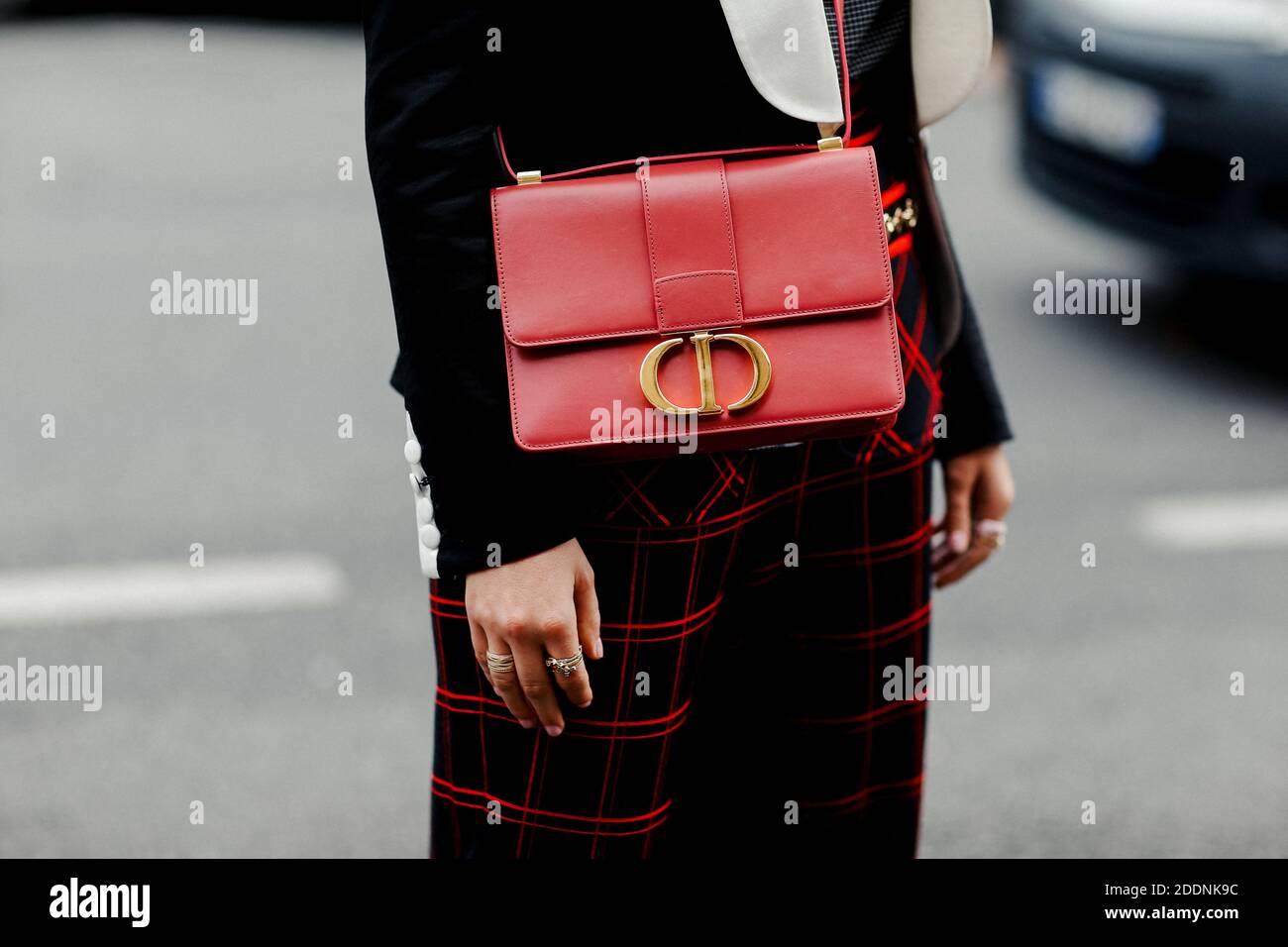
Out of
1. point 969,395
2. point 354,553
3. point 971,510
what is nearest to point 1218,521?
point 354,553

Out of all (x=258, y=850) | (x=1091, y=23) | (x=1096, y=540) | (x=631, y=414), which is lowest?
(x=258, y=850)

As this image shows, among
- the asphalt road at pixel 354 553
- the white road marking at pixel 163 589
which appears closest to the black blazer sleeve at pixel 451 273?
the asphalt road at pixel 354 553

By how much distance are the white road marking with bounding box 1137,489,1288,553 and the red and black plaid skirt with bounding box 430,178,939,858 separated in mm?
2411

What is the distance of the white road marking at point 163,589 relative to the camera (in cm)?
349

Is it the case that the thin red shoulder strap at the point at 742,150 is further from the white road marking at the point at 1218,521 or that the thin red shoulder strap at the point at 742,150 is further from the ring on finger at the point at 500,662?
the white road marking at the point at 1218,521

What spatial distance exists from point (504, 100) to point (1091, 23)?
178 inches

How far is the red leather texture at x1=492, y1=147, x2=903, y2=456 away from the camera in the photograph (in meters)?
1.35

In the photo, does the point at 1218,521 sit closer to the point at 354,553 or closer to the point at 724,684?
the point at 354,553

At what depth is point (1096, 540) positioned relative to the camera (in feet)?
12.8

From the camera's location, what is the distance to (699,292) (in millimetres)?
1361

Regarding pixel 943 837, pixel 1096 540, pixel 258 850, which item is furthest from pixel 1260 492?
pixel 258 850

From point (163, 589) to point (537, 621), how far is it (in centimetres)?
247

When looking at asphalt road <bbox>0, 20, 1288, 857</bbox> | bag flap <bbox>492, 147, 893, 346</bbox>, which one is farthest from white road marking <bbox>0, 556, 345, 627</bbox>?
bag flap <bbox>492, 147, 893, 346</bbox>

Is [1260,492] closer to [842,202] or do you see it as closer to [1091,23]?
[1091,23]
